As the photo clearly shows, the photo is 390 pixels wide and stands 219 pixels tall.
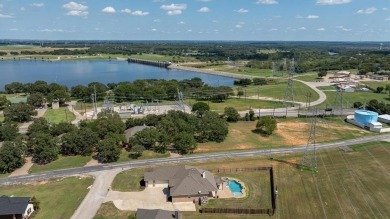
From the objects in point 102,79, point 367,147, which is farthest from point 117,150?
point 102,79

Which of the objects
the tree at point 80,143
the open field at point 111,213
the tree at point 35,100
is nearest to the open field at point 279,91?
the tree at point 35,100

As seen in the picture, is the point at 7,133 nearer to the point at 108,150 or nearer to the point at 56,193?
the point at 108,150

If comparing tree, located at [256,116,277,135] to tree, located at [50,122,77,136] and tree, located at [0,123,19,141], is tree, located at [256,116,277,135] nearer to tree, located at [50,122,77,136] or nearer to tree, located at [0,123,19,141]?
tree, located at [50,122,77,136]

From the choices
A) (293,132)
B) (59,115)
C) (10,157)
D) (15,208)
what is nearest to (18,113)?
(59,115)

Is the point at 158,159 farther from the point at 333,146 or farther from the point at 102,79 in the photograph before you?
the point at 102,79

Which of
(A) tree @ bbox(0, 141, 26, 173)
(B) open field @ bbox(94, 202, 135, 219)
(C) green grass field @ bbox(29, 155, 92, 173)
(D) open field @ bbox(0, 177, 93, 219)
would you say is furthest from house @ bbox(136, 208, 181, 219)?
(A) tree @ bbox(0, 141, 26, 173)

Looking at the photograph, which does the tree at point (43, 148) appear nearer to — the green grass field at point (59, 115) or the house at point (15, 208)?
the house at point (15, 208)
